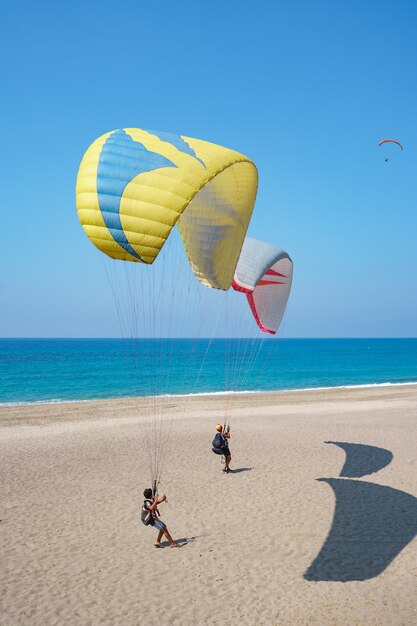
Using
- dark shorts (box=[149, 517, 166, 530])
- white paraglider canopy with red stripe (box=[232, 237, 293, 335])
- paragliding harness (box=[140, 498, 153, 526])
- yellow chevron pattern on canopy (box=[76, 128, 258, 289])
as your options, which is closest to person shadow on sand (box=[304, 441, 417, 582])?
dark shorts (box=[149, 517, 166, 530])

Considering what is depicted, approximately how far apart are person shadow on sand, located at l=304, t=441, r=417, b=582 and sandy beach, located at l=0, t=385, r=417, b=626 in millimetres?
36

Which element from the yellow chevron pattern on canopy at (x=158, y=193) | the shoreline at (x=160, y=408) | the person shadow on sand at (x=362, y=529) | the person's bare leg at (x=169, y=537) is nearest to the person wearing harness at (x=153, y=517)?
the person's bare leg at (x=169, y=537)

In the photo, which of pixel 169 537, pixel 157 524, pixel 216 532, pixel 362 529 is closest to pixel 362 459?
pixel 362 529

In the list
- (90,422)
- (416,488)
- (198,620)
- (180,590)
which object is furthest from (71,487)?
(90,422)

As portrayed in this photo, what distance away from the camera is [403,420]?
76.1 ft

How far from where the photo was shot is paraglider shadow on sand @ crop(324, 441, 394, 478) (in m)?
14.7

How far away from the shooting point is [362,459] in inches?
635

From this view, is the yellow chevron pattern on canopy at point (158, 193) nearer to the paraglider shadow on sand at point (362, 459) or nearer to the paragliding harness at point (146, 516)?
the paragliding harness at point (146, 516)

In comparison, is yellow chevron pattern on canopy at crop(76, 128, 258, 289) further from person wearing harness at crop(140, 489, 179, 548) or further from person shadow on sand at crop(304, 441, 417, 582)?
person shadow on sand at crop(304, 441, 417, 582)

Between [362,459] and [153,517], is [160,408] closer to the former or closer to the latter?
[362,459]

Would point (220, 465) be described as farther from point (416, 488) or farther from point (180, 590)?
point (180, 590)

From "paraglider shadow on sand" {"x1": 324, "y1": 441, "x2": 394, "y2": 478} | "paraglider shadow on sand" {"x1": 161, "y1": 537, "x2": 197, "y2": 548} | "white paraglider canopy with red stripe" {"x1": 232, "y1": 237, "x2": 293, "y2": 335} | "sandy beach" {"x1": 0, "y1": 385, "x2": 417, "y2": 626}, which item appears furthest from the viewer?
"white paraglider canopy with red stripe" {"x1": 232, "y1": 237, "x2": 293, "y2": 335}

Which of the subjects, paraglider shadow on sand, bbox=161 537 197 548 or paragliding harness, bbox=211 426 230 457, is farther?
paragliding harness, bbox=211 426 230 457

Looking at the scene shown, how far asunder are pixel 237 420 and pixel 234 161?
16651 mm
